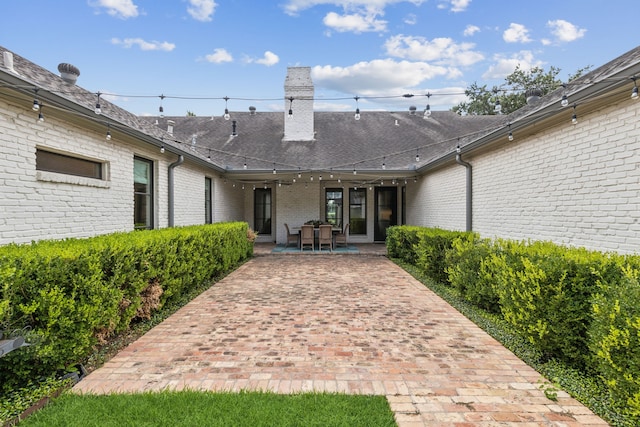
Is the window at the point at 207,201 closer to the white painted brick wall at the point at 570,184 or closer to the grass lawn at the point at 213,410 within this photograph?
the white painted brick wall at the point at 570,184

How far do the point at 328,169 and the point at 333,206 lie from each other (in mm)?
3575

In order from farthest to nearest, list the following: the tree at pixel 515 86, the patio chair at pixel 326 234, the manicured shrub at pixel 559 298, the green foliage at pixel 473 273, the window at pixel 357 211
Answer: the tree at pixel 515 86, the window at pixel 357 211, the patio chair at pixel 326 234, the green foliage at pixel 473 273, the manicured shrub at pixel 559 298

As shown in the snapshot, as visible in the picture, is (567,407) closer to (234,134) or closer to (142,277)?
(142,277)

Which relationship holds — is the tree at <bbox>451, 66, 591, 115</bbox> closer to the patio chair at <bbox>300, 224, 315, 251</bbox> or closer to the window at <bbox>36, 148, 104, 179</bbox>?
the patio chair at <bbox>300, 224, 315, 251</bbox>

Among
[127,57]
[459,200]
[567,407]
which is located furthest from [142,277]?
[127,57]

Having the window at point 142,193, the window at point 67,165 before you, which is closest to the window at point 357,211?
the window at point 142,193

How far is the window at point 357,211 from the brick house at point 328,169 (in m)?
1.64

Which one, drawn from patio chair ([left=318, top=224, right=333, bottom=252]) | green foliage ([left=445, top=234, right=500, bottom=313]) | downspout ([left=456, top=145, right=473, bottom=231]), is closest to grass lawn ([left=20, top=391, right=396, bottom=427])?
green foliage ([left=445, top=234, right=500, bottom=313])

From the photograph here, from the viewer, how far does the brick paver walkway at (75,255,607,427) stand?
2.47 metres

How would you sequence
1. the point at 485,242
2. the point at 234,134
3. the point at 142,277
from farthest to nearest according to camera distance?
the point at 234,134
the point at 485,242
the point at 142,277

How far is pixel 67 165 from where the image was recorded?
4.66 m

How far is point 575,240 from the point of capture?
4156mm

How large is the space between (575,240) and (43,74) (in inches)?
329

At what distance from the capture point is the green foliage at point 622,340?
2.09 meters
